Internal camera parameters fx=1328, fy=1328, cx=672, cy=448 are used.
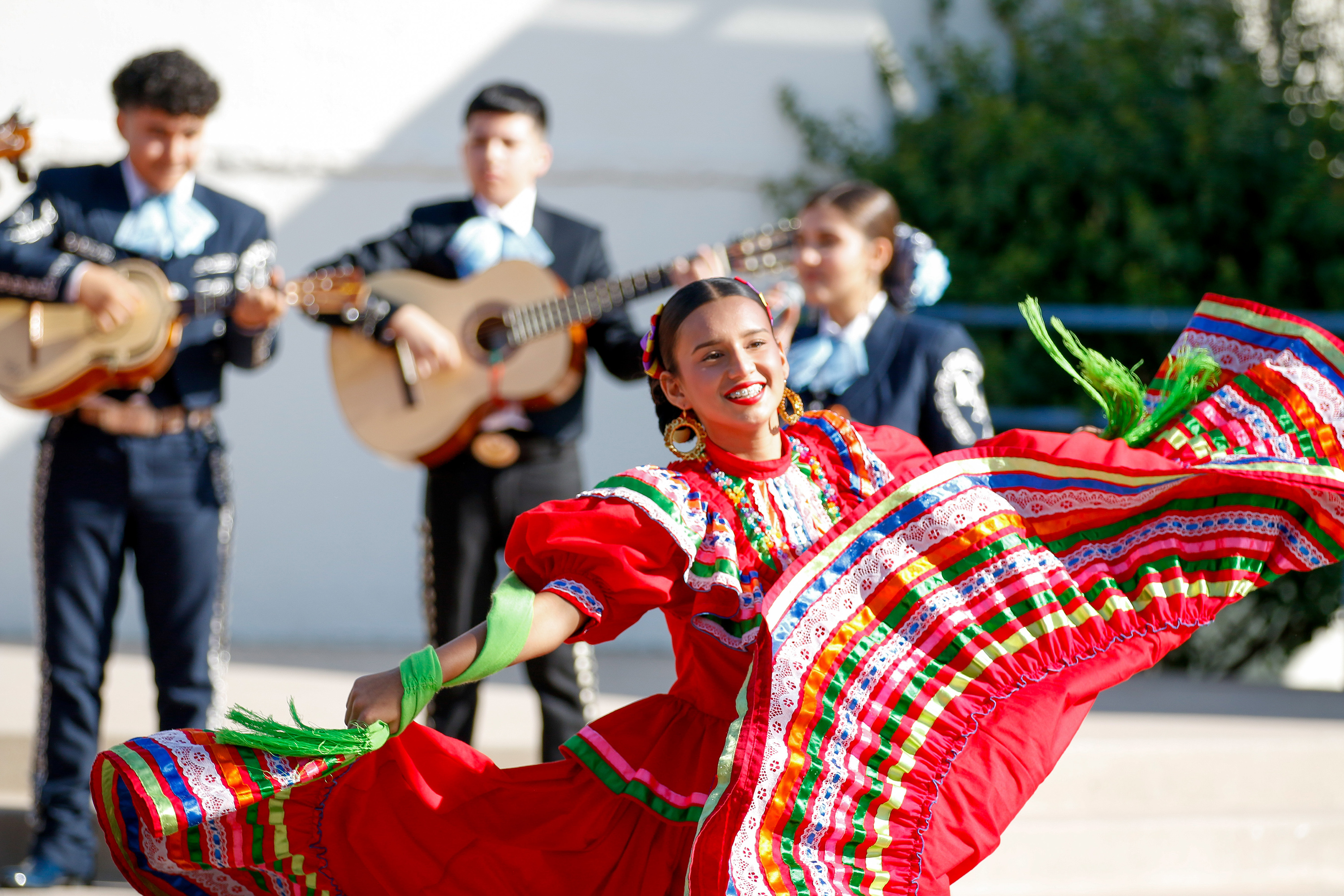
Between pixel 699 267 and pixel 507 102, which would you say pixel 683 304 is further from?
pixel 507 102

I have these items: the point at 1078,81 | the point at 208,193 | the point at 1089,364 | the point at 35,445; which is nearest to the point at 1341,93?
the point at 1078,81

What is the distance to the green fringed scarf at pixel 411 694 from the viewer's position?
1.92m

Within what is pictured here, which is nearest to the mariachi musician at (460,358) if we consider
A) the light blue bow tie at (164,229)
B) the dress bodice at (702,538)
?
the light blue bow tie at (164,229)

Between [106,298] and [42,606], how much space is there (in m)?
0.79

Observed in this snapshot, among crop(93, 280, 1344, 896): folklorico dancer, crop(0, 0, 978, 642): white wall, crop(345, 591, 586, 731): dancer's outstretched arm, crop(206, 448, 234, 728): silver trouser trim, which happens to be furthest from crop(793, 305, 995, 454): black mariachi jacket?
crop(0, 0, 978, 642): white wall

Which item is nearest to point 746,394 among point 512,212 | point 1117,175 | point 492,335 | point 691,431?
point 691,431

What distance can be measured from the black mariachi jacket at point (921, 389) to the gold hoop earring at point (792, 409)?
800 mm

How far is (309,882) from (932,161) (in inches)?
201

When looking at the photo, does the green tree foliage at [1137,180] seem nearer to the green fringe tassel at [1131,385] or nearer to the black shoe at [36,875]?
the green fringe tassel at [1131,385]

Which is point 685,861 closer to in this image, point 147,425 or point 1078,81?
point 147,425

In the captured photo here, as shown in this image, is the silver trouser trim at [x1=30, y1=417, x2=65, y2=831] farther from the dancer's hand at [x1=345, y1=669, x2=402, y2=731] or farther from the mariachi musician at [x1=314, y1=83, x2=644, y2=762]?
the dancer's hand at [x1=345, y1=669, x2=402, y2=731]

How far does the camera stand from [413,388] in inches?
149

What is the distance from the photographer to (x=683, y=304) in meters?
2.37

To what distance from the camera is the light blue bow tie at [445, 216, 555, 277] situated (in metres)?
3.79
